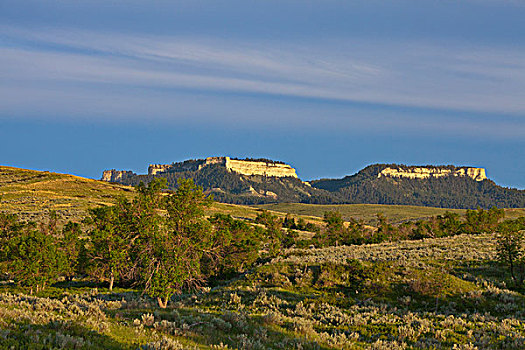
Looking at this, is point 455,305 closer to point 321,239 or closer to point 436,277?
point 436,277

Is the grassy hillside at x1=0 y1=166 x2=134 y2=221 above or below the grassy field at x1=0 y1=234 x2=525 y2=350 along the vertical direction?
above

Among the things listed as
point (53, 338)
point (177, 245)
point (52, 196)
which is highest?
point (52, 196)

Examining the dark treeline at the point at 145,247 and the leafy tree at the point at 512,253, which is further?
the leafy tree at the point at 512,253

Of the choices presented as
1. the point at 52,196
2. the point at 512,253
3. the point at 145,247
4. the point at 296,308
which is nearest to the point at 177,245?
the point at 145,247

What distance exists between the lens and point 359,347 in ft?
44.4

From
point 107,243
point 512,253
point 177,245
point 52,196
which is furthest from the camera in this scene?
point 52,196

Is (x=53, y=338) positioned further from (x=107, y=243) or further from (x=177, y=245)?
(x=107, y=243)

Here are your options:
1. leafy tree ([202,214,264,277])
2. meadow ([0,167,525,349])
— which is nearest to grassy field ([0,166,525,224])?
leafy tree ([202,214,264,277])

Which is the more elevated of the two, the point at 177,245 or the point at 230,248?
the point at 177,245

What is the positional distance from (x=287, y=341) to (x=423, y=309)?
1099cm

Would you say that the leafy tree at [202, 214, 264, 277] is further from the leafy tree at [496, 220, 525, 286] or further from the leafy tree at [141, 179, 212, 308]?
the leafy tree at [496, 220, 525, 286]

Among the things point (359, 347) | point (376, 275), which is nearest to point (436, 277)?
point (376, 275)

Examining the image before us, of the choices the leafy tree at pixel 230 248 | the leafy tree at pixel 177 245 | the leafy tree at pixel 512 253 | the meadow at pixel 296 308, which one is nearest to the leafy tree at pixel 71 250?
the meadow at pixel 296 308

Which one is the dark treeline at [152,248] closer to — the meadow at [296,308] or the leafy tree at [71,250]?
the leafy tree at [71,250]
